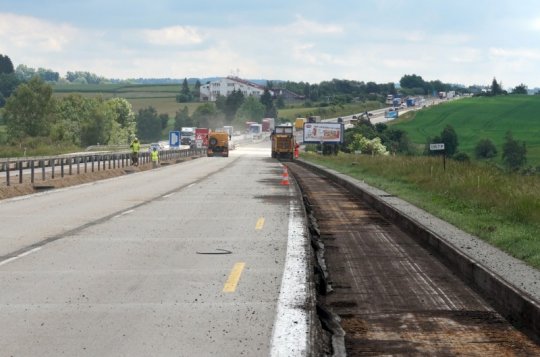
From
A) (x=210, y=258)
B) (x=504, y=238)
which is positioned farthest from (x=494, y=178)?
(x=210, y=258)

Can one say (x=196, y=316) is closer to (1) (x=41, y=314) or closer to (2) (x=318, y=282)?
(1) (x=41, y=314)

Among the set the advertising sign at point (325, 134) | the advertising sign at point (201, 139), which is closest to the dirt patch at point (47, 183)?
the advertising sign at point (325, 134)

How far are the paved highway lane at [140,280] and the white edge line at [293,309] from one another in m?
0.11

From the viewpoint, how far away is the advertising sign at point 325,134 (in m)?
104

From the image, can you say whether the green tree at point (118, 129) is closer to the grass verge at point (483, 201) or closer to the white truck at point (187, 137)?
the white truck at point (187, 137)

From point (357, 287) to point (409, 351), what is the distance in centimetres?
345

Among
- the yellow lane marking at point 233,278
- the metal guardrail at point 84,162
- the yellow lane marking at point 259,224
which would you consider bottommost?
the metal guardrail at point 84,162

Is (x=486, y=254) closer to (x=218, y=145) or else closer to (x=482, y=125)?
(x=218, y=145)

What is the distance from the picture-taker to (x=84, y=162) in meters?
47.2

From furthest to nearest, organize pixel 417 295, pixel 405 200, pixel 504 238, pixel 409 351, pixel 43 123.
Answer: pixel 43 123, pixel 405 200, pixel 504 238, pixel 417 295, pixel 409 351

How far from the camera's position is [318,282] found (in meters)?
11.5

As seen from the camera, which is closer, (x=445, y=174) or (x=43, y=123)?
(x=445, y=174)

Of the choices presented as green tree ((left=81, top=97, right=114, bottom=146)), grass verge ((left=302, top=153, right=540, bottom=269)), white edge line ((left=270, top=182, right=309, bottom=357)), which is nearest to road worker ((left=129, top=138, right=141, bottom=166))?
grass verge ((left=302, top=153, right=540, bottom=269))

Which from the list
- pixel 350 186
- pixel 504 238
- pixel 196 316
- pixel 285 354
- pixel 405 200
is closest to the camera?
pixel 285 354
